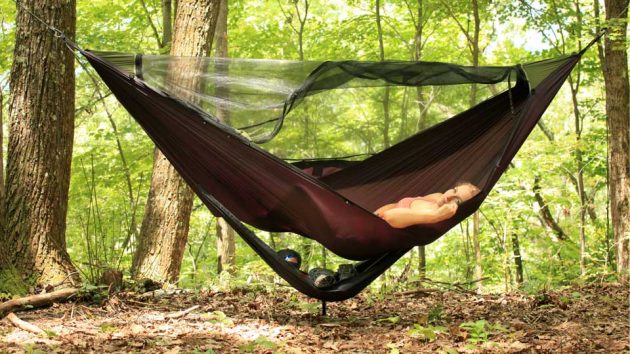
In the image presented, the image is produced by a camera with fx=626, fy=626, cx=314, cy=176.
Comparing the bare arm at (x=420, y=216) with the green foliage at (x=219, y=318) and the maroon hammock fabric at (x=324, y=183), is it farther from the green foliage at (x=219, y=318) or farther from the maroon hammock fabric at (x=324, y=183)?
the green foliage at (x=219, y=318)

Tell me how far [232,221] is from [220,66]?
0.66 meters

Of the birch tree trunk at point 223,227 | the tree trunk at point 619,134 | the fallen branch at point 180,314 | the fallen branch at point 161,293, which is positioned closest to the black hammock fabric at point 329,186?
the fallen branch at point 180,314

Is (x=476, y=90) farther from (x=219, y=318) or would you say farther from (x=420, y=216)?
(x=219, y=318)

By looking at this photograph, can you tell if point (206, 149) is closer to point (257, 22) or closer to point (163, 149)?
point (163, 149)

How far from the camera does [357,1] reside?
7.39 metres

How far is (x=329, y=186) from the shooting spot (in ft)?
8.52

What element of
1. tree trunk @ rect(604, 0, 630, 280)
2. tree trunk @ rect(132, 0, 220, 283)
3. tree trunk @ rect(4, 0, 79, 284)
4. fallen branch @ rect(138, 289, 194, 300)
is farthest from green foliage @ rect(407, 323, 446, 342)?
tree trunk @ rect(604, 0, 630, 280)

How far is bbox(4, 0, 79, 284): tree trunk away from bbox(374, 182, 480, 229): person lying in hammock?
4.88 feet

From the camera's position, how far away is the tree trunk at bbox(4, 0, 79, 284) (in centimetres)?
281

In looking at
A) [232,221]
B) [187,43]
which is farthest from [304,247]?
[232,221]

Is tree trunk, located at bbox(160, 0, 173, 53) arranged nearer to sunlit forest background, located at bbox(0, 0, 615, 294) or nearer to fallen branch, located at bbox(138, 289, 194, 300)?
sunlit forest background, located at bbox(0, 0, 615, 294)

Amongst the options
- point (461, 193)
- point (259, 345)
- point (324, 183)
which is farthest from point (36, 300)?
point (461, 193)

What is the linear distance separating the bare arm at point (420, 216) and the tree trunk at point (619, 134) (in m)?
2.50

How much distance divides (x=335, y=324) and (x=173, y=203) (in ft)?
4.78
